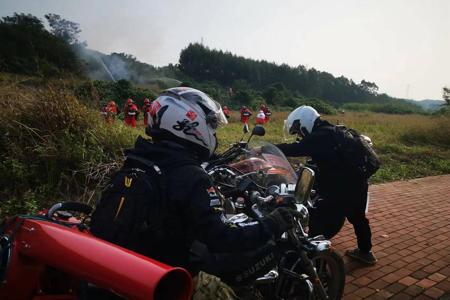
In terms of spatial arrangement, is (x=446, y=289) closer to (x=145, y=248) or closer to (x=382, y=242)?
(x=382, y=242)

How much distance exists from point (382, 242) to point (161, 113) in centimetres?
428

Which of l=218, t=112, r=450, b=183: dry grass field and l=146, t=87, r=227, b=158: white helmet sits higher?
l=146, t=87, r=227, b=158: white helmet

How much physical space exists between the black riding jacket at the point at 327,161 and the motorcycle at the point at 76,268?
10.1 feet

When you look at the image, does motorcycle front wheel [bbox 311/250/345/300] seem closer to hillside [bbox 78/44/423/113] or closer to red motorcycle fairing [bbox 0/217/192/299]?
red motorcycle fairing [bbox 0/217/192/299]

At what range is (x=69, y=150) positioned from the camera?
5.74 m

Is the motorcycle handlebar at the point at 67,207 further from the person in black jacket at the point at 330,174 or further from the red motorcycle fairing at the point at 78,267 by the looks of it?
the person in black jacket at the point at 330,174

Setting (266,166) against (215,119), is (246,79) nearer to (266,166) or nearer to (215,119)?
(266,166)

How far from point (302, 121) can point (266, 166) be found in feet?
5.41

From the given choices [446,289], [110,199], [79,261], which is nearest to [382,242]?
[446,289]

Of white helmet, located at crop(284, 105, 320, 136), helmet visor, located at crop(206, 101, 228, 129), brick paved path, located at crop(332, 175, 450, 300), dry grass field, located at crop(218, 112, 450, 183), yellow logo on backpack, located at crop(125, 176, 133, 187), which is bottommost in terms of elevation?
brick paved path, located at crop(332, 175, 450, 300)

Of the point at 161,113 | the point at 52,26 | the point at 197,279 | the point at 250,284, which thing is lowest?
the point at 250,284

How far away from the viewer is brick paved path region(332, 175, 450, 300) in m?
4.29

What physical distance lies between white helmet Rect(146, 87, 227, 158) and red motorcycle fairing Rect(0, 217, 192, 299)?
0.88 metres

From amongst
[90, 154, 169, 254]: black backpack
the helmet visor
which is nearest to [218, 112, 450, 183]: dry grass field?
the helmet visor
